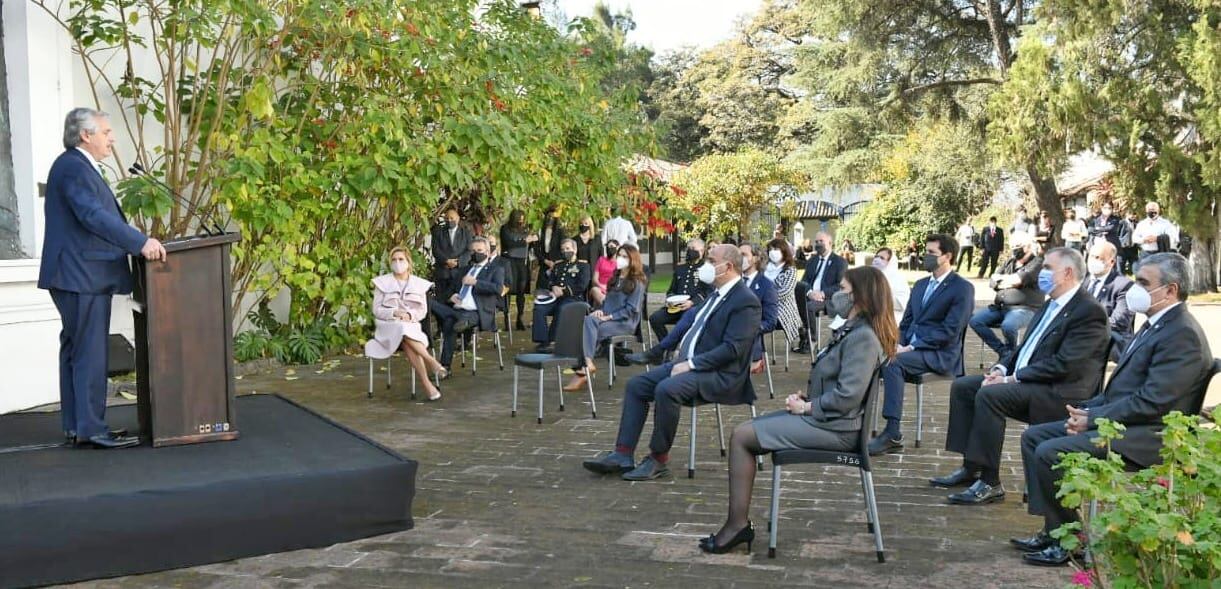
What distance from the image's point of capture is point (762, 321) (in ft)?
31.4

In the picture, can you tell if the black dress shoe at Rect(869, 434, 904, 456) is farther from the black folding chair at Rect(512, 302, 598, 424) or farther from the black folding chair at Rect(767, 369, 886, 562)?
the black folding chair at Rect(512, 302, 598, 424)

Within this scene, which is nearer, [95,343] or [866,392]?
[866,392]

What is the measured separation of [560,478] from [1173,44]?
58.7ft

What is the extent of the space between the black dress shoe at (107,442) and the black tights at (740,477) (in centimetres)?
298

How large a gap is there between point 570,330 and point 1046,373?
3.91 meters

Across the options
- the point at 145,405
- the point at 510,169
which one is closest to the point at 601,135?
the point at 510,169

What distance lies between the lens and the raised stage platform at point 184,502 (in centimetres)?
465

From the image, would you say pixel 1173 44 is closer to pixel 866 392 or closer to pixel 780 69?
pixel 866 392

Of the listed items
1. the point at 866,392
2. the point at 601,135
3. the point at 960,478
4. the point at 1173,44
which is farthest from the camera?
the point at 1173,44

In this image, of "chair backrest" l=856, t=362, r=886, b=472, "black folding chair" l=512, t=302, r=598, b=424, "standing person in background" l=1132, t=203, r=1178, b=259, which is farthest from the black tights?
"standing person in background" l=1132, t=203, r=1178, b=259

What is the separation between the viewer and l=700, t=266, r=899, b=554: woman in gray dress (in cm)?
513

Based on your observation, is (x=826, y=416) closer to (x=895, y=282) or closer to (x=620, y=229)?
(x=895, y=282)

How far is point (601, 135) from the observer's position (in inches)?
523

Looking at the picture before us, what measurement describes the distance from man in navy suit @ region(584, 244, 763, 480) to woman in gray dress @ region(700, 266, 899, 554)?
4.00 ft
